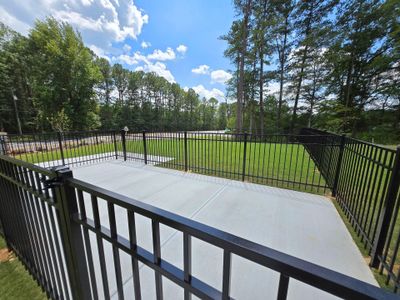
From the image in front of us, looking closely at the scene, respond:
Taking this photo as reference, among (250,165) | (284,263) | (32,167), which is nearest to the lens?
(284,263)

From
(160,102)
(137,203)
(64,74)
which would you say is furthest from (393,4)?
(160,102)

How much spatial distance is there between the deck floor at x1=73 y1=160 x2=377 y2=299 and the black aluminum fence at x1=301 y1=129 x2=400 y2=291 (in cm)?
21

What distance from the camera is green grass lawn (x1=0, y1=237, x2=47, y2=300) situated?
70.7 inches

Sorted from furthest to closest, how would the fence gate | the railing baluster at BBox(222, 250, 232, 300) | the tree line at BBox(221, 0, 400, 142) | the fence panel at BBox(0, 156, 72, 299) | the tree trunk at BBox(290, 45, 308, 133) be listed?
the tree trunk at BBox(290, 45, 308, 133) < the tree line at BBox(221, 0, 400, 142) < the fence panel at BBox(0, 156, 72, 299) < the fence gate < the railing baluster at BBox(222, 250, 232, 300)

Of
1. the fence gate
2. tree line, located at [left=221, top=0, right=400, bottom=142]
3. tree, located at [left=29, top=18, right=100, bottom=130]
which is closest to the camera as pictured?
the fence gate

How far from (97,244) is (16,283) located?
5.90 ft

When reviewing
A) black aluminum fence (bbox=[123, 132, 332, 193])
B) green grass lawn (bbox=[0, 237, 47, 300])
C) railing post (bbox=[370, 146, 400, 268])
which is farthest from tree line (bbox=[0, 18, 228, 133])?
railing post (bbox=[370, 146, 400, 268])

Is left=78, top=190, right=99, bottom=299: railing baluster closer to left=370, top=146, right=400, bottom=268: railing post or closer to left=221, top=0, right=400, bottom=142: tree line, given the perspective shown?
left=370, top=146, right=400, bottom=268: railing post

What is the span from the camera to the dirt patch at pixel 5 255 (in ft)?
7.46

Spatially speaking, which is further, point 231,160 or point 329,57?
point 329,57

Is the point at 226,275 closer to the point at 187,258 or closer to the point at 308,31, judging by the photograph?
the point at 187,258

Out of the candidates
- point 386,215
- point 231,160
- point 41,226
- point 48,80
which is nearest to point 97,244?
point 41,226

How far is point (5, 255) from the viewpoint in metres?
2.33

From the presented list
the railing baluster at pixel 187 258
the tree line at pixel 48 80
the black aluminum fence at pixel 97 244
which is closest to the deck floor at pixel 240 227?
the black aluminum fence at pixel 97 244
